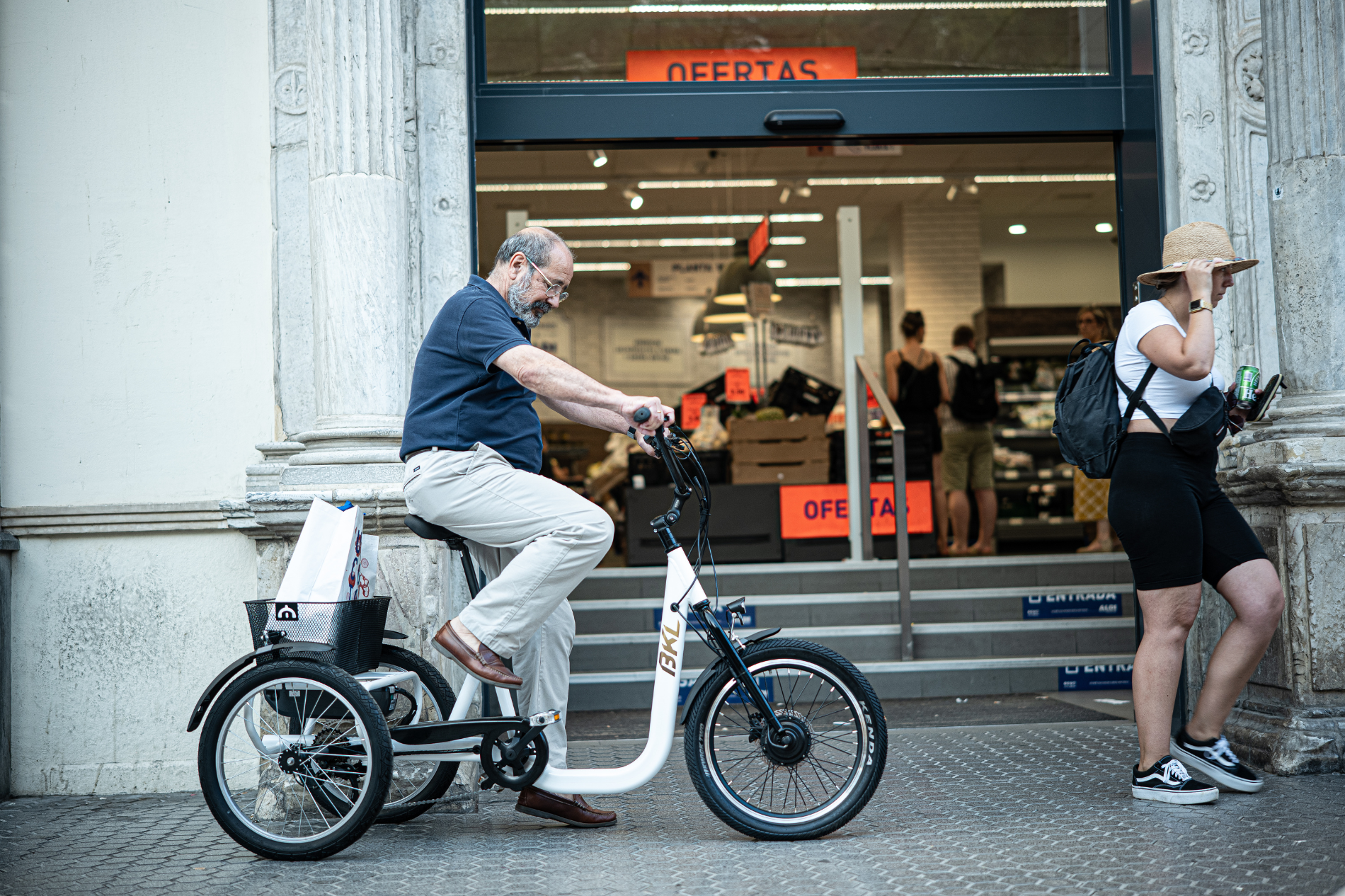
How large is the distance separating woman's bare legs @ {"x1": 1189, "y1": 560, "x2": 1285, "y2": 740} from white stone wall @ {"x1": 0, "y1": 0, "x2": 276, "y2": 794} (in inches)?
142

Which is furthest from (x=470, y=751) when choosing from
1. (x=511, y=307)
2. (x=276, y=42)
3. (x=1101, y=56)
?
(x=1101, y=56)

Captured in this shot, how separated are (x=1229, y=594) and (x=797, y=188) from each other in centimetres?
1115

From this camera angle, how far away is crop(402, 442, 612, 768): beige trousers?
3480 mm

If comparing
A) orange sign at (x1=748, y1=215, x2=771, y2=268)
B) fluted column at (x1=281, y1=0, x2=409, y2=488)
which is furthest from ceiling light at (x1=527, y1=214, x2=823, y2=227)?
fluted column at (x1=281, y1=0, x2=409, y2=488)

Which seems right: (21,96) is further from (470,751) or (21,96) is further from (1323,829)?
(1323,829)

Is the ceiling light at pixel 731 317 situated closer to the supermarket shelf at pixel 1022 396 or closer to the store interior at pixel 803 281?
the store interior at pixel 803 281

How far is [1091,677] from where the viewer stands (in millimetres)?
6586

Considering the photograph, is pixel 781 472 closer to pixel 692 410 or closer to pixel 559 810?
pixel 692 410

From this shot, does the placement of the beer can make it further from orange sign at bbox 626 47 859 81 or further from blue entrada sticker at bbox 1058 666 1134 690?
blue entrada sticker at bbox 1058 666 1134 690

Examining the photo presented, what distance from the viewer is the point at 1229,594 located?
393 centimetres

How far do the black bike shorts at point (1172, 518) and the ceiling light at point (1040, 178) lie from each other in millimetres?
10673

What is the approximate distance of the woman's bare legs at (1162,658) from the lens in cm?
381

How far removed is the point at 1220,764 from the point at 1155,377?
4.32ft

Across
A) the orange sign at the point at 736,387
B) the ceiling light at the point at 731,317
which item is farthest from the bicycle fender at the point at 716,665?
the ceiling light at the point at 731,317
